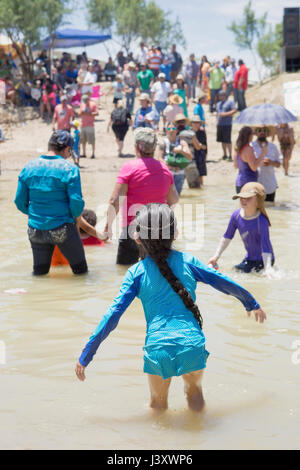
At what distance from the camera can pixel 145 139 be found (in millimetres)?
7199

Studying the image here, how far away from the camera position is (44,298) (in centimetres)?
682

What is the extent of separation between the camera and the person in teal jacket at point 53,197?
6867 millimetres

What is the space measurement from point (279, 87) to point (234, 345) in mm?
23639

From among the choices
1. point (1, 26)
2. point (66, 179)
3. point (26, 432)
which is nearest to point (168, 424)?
point (26, 432)

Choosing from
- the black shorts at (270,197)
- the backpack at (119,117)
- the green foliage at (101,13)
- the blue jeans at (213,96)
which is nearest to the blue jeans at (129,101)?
the blue jeans at (213,96)

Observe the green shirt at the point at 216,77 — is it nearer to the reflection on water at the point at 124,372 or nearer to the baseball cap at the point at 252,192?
the reflection on water at the point at 124,372

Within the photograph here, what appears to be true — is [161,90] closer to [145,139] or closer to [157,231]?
[145,139]

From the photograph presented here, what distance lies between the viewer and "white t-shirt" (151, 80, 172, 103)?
21969 mm

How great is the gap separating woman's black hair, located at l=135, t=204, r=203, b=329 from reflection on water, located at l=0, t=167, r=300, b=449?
28.4 inches

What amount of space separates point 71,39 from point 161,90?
13.0 metres

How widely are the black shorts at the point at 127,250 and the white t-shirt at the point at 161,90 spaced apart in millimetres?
14627

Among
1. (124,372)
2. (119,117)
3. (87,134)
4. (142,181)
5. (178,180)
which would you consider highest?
(119,117)

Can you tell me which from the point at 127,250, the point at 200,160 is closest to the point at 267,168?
the point at 200,160

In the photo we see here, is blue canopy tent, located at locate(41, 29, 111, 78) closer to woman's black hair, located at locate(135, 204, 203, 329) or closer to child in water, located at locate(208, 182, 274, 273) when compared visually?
child in water, located at locate(208, 182, 274, 273)
